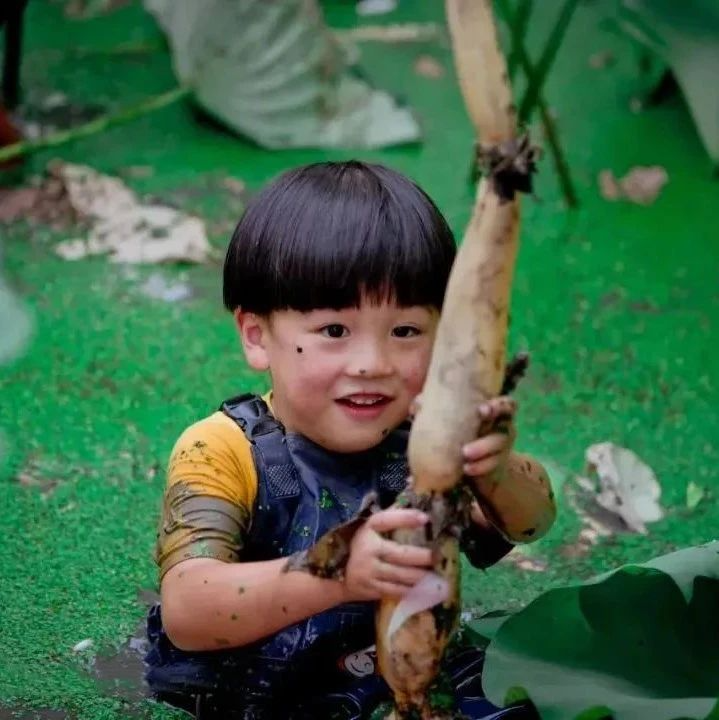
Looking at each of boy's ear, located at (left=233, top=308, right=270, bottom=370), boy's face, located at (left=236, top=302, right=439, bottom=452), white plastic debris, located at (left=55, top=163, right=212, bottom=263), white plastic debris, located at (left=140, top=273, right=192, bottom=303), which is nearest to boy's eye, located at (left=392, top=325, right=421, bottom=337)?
boy's face, located at (left=236, top=302, right=439, bottom=452)

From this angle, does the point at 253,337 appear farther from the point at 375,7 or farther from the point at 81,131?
the point at 375,7

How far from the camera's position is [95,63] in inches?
141

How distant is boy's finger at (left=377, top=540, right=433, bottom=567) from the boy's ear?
379mm

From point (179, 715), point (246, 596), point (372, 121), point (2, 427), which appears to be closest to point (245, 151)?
Result: point (372, 121)

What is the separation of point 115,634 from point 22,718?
0.67ft

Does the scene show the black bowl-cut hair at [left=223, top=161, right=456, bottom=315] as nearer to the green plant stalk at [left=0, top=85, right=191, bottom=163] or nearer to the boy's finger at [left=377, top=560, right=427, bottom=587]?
the boy's finger at [left=377, top=560, right=427, bottom=587]

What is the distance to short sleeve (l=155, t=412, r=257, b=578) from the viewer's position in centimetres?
138

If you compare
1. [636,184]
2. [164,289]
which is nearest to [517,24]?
[636,184]

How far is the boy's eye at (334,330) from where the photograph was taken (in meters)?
1.39

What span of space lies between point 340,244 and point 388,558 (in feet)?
1.21

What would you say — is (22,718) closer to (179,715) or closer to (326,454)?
(179,715)

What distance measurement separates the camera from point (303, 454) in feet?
4.89

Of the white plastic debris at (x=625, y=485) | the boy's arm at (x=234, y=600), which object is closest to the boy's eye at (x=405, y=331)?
the boy's arm at (x=234, y=600)

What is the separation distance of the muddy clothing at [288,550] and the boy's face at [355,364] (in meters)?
0.07
